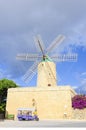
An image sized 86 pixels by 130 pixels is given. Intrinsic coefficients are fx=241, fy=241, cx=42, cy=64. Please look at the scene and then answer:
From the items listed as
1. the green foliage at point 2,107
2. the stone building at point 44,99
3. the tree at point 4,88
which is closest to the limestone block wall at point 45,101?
the stone building at point 44,99

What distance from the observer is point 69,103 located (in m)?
33.0

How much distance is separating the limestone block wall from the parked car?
172 cm

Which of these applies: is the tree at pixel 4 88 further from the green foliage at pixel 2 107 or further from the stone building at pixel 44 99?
the stone building at pixel 44 99

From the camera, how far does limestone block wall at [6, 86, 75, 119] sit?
108 ft

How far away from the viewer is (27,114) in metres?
30.0

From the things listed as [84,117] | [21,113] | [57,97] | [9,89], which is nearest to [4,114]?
[9,89]

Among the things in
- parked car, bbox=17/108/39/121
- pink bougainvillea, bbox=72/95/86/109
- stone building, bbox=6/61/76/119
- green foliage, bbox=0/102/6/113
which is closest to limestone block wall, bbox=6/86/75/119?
stone building, bbox=6/61/76/119

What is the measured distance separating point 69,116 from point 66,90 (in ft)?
11.8

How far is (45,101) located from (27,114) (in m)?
4.52

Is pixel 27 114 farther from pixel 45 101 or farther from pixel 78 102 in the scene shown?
pixel 78 102

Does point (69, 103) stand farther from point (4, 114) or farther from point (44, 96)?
point (4, 114)

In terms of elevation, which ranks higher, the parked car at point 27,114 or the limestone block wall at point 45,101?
the limestone block wall at point 45,101

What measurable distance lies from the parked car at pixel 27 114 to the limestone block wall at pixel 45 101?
1716 millimetres

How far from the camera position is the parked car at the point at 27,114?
28905 millimetres
